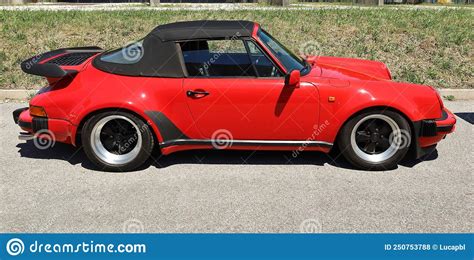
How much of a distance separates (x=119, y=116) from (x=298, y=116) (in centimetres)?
179

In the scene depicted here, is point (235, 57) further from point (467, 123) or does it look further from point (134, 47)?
point (467, 123)

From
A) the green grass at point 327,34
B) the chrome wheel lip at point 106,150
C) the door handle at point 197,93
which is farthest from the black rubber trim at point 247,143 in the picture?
the green grass at point 327,34

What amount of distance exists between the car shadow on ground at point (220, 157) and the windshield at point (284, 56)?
3.26 feet

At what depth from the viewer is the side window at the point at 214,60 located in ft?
13.2

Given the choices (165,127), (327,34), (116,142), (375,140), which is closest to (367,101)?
(375,140)

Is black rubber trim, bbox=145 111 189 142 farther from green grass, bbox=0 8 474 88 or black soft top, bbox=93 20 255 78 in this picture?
green grass, bbox=0 8 474 88

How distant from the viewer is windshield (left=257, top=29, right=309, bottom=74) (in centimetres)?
408

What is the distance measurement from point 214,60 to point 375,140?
1879 millimetres

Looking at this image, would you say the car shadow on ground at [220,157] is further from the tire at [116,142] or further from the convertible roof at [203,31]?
the convertible roof at [203,31]

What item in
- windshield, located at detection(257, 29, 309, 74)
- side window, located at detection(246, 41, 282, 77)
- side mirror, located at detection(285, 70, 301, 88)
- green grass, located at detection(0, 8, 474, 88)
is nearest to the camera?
side mirror, located at detection(285, 70, 301, 88)

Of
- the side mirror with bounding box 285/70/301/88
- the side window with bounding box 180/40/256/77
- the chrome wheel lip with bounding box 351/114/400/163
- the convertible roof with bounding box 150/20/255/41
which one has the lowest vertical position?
the chrome wheel lip with bounding box 351/114/400/163

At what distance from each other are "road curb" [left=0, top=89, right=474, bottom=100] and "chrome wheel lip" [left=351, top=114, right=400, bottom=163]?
364cm

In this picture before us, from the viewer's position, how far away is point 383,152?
4.10 metres

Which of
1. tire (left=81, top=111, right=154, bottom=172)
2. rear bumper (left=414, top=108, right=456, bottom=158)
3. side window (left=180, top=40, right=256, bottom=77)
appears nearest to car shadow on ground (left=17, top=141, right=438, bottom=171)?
tire (left=81, top=111, right=154, bottom=172)
